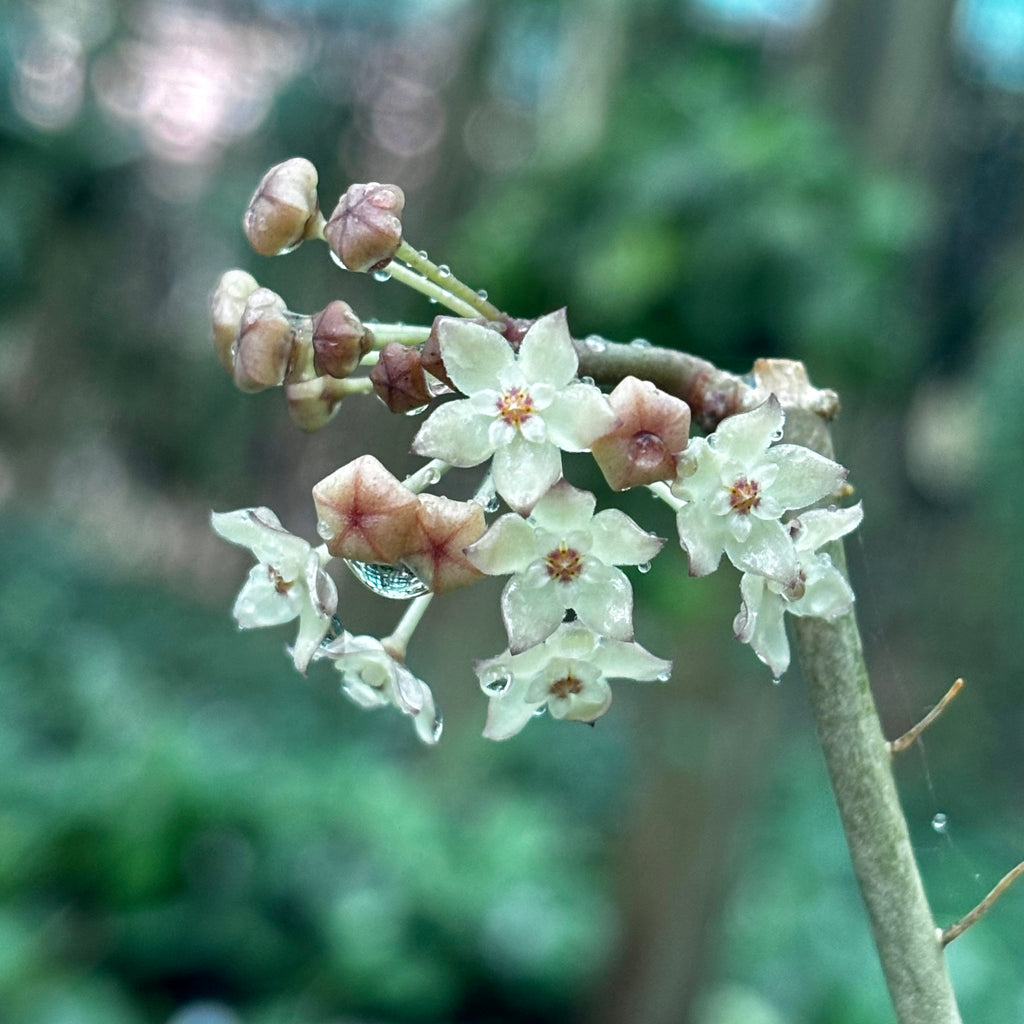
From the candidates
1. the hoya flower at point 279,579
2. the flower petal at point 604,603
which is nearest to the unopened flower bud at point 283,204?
the hoya flower at point 279,579

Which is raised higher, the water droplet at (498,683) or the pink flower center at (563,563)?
the pink flower center at (563,563)

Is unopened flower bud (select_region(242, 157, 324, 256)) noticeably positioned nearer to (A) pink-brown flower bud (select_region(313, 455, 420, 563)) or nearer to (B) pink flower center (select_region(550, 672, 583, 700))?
(A) pink-brown flower bud (select_region(313, 455, 420, 563))

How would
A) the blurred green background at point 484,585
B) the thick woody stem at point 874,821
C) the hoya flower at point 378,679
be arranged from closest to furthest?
the thick woody stem at point 874,821 → the hoya flower at point 378,679 → the blurred green background at point 484,585

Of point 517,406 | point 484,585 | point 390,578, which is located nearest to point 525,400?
point 517,406

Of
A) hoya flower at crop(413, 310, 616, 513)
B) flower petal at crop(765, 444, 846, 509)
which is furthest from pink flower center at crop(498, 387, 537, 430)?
flower petal at crop(765, 444, 846, 509)

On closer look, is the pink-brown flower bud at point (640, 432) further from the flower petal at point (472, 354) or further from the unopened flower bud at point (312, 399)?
the unopened flower bud at point (312, 399)

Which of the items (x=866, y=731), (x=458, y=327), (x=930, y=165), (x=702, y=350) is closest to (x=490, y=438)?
(x=458, y=327)

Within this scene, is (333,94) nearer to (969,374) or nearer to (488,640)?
(488,640)

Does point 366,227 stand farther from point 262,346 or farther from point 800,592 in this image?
point 800,592
